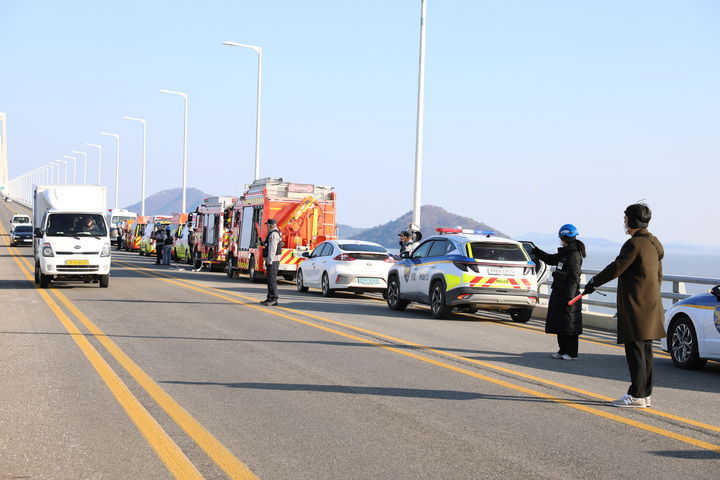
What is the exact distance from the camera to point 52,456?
19.8 feet

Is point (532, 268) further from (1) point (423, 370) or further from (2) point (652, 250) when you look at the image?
(2) point (652, 250)

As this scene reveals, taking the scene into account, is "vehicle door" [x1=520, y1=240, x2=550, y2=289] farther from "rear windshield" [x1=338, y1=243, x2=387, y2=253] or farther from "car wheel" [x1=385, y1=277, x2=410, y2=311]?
"rear windshield" [x1=338, y1=243, x2=387, y2=253]

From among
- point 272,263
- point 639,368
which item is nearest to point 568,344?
point 639,368

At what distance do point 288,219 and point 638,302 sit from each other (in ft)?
71.9

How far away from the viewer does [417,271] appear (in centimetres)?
1856

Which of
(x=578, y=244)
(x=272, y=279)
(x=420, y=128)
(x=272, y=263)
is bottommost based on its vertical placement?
(x=272, y=279)

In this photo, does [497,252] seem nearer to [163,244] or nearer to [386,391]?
[386,391]

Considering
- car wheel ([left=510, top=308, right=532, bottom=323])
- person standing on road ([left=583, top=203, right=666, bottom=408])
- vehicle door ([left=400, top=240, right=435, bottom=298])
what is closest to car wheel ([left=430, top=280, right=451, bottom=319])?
vehicle door ([left=400, top=240, right=435, bottom=298])

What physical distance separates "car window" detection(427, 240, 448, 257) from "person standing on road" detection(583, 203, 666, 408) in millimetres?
9287

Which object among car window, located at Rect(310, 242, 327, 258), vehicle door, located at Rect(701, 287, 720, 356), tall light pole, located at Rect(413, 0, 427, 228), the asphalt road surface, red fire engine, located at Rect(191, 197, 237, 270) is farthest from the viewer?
red fire engine, located at Rect(191, 197, 237, 270)

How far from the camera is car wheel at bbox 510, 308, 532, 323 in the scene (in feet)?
58.3

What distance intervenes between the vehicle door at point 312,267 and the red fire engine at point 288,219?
3.45 meters

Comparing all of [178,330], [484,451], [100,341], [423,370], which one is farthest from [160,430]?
[178,330]

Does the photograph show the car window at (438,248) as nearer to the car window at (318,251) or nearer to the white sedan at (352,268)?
the white sedan at (352,268)
